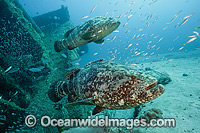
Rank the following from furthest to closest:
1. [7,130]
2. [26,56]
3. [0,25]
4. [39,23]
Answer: [39,23], [26,56], [0,25], [7,130]

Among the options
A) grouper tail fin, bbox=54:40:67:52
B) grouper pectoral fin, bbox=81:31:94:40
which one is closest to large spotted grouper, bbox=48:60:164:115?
grouper pectoral fin, bbox=81:31:94:40

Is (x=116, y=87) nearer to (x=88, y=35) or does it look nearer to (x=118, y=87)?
(x=118, y=87)

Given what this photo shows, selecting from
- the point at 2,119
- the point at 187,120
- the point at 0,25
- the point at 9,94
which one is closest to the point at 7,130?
the point at 2,119

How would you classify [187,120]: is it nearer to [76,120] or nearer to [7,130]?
[76,120]

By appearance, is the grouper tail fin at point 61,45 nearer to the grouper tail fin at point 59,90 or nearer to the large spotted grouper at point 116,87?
the grouper tail fin at point 59,90

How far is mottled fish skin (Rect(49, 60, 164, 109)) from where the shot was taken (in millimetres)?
1559

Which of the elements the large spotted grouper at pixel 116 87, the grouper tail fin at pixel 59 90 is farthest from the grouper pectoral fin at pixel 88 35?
the grouper tail fin at pixel 59 90

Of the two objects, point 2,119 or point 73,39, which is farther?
point 73,39

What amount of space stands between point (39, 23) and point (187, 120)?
13.3m

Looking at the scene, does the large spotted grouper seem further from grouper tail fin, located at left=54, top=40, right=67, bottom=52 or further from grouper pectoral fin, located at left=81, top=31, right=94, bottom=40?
grouper tail fin, located at left=54, top=40, right=67, bottom=52

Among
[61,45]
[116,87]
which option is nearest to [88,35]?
[61,45]

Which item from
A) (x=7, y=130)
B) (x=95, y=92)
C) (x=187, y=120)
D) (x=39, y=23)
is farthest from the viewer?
(x=39, y=23)

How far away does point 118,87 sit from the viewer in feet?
5.64

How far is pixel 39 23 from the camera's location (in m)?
10.1
